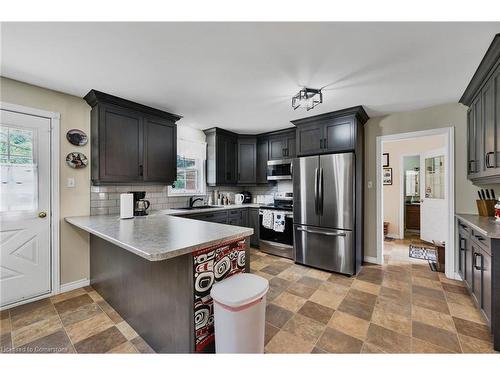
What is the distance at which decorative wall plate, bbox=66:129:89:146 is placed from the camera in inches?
102

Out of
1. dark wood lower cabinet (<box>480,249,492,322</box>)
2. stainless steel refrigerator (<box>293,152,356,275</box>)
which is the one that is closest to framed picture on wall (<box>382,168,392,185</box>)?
stainless steel refrigerator (<box>293,152,356,275</box>)

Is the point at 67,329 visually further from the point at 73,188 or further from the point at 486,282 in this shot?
the point at 486,282

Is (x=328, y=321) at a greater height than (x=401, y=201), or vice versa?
(x=401, y=201)

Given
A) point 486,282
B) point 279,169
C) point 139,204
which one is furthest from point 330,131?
point 139,204

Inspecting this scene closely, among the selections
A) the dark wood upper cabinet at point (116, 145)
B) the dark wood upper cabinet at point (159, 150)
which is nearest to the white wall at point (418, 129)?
the dark wood upper cabinet at point (159, 150)

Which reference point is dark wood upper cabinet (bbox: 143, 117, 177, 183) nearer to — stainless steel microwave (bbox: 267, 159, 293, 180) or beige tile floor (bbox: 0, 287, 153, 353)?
beige tile floor (bbox: 0, 287, 153, 353)

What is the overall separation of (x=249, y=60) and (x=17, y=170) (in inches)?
104

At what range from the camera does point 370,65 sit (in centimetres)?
199

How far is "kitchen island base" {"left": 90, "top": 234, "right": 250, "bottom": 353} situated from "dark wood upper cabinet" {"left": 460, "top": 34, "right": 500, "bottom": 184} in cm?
247

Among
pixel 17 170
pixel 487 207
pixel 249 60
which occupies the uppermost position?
pixel 249 60

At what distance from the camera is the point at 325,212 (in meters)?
3.22

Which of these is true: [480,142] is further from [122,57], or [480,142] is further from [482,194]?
[122,57]
